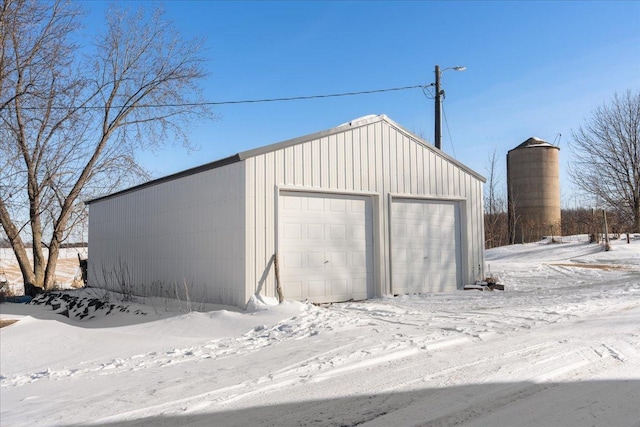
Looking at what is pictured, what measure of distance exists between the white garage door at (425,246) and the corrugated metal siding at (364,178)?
26 centimetres

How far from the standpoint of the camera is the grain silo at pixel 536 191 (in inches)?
1193

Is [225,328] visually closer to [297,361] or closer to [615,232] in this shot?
[297,361]

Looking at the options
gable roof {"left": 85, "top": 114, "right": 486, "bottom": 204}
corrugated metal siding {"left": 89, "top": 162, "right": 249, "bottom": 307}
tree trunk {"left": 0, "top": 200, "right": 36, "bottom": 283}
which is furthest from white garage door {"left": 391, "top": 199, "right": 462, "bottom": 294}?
tree trunk {"left": 0, "top": 200, "right": 36, "bottom": 283}

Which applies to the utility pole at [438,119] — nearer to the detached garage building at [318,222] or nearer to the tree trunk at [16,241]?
the detached garage building at [318,222]

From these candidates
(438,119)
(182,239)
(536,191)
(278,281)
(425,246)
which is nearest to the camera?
(278,281)

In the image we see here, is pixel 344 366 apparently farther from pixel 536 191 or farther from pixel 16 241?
pixel 536 191

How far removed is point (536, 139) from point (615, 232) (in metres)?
7.42

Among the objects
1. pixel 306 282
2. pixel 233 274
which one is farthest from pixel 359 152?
pixel 233 274

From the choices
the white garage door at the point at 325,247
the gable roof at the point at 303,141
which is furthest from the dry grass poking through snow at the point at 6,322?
the white garage door at the point at 325,247

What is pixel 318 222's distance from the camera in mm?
10641

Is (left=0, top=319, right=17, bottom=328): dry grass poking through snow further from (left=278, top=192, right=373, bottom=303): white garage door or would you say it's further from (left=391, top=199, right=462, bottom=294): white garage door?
(left=391, top=199, right=462, bottom=294): white garage door

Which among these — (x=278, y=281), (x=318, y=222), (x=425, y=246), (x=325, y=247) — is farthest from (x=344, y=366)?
(x=425, y=246)

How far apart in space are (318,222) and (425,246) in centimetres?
313

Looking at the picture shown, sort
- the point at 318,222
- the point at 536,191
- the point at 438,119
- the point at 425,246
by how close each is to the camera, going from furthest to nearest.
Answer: the point at 536,191 → the point at 438,119 → the point at 425,246 → the point at 318,222
